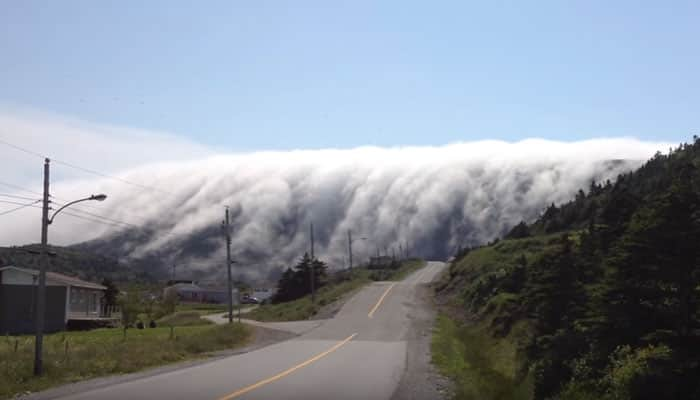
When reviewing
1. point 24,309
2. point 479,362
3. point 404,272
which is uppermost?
point 404,272

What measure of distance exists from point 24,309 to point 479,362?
156 ft

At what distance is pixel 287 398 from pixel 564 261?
37.3 ft

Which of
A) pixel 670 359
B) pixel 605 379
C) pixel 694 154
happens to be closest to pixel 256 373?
pixel 605 379

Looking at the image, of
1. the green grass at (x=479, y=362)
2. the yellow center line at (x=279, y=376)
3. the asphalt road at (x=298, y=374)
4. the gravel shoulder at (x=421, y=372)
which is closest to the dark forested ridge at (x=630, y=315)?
the green grass at (x=479, y=362)

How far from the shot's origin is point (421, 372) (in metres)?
24.1

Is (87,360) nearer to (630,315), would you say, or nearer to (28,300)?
(630,315)

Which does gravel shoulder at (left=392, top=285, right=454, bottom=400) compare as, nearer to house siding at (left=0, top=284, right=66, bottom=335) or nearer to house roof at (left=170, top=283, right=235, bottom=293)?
house siding at (left=0, top=284, right=66, bottom=335)

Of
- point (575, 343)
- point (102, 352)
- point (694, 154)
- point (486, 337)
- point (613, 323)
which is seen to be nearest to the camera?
point (613, 323)

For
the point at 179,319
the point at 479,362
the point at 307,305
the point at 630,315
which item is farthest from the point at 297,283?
the point at 630,315

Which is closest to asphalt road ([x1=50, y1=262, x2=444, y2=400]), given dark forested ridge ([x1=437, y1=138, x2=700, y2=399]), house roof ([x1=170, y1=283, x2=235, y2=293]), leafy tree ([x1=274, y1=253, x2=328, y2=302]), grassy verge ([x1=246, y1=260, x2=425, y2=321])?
dark forested ridge ([x1=437, y1=138, x2=700, y2=399])

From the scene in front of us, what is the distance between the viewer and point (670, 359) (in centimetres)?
1285

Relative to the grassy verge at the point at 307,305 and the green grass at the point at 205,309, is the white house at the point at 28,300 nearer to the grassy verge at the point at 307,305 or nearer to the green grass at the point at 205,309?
the grassy verge at the point at 307,305

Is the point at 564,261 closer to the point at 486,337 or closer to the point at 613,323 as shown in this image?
the point at 613,323

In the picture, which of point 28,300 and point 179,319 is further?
point 179,319
